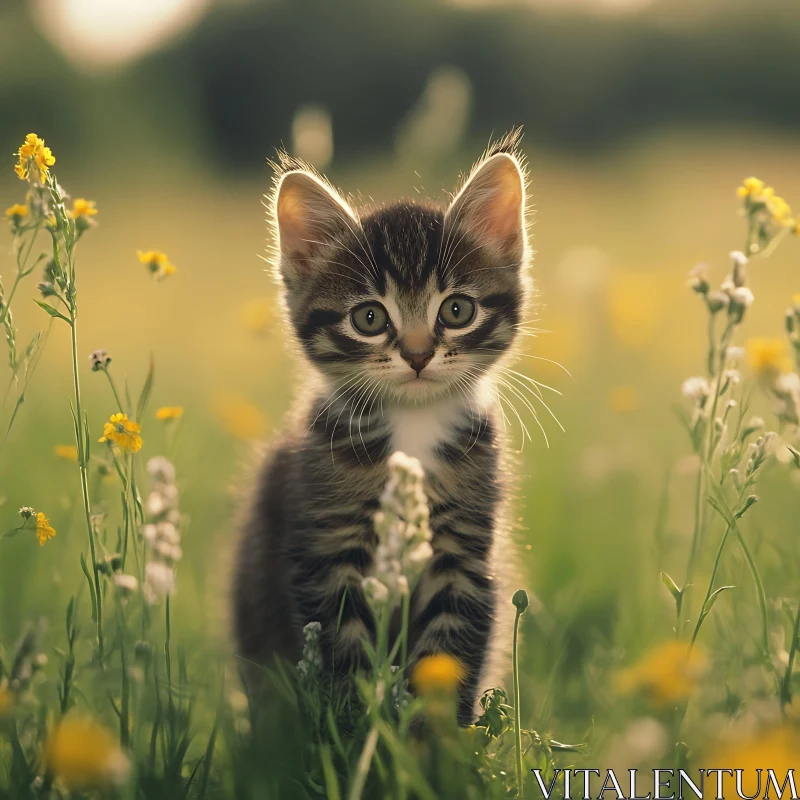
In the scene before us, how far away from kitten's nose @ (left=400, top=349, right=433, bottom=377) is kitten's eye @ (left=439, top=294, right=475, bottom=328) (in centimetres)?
18

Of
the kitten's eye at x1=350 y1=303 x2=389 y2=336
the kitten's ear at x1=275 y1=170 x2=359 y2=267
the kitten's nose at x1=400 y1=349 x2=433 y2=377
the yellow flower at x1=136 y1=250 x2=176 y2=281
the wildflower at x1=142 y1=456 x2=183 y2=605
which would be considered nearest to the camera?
the wildflower at x1=142 y1=456 x2=183 y2=605

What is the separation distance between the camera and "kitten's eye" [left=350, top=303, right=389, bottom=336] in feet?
8.41

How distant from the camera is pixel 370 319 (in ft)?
8.49

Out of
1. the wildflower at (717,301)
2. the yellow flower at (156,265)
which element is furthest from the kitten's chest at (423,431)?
the wildflower at (717,301)

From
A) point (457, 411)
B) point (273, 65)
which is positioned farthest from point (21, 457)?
point (273, 65)

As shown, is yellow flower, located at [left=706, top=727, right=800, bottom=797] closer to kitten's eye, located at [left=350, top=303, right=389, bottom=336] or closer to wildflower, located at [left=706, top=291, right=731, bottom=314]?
wildflower, located at [left=706, top=291, right=731, bottom=314]

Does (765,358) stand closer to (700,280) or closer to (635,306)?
(700,280)

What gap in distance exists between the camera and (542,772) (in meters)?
1.83

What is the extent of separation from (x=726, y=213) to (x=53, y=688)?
7637 mm

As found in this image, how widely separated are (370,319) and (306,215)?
1.34 feet

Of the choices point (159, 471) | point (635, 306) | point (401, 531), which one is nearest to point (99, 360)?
point (159, 471)

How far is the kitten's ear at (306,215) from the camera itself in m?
2.68

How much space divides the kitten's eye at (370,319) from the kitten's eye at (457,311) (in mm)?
158

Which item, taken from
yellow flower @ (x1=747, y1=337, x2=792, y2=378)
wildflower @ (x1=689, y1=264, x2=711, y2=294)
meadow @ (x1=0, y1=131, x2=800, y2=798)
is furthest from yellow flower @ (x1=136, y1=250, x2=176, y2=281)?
yellow flower @ (x1=747, y1=337, x2=792, y2=378)
